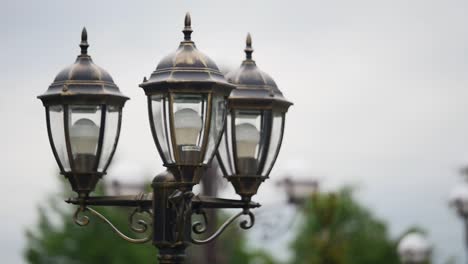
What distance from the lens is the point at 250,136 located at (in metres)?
9.18

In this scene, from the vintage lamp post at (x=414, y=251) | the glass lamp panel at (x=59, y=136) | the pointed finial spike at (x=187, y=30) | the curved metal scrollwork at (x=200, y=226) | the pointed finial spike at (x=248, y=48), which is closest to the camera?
the curved metal scrollwork at (x=200, y=226)

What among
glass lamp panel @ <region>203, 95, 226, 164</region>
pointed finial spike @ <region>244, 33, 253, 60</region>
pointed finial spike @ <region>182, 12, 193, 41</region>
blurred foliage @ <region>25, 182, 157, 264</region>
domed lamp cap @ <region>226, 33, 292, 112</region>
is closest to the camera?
glass lamp panel @ <region>203, 95, 226, 164</region>

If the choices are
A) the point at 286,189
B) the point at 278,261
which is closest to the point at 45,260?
the point at 278,261

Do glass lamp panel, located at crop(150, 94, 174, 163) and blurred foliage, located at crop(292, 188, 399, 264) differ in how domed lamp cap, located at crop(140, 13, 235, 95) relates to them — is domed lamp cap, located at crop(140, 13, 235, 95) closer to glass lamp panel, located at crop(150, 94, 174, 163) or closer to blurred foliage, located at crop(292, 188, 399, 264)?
glass lamp panel, located at crop(150, 94, 174, 163)

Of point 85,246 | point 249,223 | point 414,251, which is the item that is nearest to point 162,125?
point 249,223

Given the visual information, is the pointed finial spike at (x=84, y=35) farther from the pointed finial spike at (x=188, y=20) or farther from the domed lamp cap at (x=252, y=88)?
the domed lamp cap at (x=252, y=88)

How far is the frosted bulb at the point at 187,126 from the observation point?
27.1 ft

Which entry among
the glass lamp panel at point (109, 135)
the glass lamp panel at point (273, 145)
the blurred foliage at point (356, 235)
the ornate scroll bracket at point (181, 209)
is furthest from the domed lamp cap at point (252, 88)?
the blurred foliage at point (356, 235)

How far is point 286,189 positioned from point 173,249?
44.5ft

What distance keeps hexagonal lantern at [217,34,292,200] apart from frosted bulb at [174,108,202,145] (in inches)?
34.0

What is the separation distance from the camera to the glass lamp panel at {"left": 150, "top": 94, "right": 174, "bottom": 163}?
326 inches

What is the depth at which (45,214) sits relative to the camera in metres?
57.3

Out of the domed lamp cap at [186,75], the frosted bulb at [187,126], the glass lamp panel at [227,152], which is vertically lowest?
the glass lamp panel at [227,152]

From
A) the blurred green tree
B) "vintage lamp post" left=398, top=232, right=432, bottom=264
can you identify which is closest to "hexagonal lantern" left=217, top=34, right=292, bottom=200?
"vintage lamp post" left=398, top=232, right=432, bottom=264
